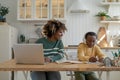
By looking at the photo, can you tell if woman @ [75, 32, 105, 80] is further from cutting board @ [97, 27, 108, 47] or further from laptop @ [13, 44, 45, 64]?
cutting board @ [97, 27, 108, 47]

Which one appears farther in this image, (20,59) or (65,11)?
(65,11)

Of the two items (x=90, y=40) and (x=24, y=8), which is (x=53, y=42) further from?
(x=24, y=8)

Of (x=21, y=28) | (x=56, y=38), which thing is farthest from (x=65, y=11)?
(x=56, y=38)

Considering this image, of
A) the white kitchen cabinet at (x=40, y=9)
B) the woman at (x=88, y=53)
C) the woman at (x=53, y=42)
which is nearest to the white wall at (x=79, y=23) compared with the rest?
the white kitchen cabinet at (x=40, y=9)

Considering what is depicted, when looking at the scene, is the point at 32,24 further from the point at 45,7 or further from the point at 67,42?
the point at 67,42

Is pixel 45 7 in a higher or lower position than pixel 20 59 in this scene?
→ higher

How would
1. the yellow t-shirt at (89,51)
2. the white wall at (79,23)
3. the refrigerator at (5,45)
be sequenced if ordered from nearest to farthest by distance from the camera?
the yellow t-shirt at (89,51) → the refrigerator at (5,45) → the white wall at (79,23)

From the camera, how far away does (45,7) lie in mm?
5832

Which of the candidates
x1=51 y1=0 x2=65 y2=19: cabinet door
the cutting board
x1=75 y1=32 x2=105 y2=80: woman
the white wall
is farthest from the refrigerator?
x1=75 y1=32 x2=105 y2=80: woman

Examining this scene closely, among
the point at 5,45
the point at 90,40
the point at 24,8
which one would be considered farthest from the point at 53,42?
the point at 24,8

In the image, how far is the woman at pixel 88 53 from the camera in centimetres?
306

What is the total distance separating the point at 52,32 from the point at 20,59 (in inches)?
22.4

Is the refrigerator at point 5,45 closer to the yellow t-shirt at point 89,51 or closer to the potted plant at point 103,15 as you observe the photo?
the potted plant at point 103,15

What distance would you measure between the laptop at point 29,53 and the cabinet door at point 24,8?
3323 mm
